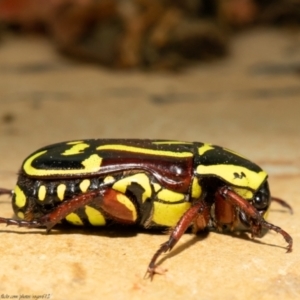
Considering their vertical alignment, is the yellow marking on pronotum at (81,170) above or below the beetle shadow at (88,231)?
above

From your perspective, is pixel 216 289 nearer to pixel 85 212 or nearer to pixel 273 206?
pixel 85 212

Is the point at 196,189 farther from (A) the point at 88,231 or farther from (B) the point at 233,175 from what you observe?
(A) the point at 88,231

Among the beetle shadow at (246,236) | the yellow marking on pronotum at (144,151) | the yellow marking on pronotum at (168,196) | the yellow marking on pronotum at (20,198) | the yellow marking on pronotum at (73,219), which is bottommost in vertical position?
the beetle shadow at (246,236)

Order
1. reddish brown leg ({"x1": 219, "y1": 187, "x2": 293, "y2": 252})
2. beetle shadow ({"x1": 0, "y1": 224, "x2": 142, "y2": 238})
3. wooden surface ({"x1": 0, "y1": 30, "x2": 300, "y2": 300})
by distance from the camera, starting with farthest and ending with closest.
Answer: beetle shadow ({"x1": 0, "y1": 224, "x2": 142, "y2": 238}) → reddish brown leg ({"x1": 219, "y1": 187, "x2": 293, "y2": 252}) → wooden surface ({"x1": 0, "y1": 30, "x2": 300, "y2": 300})

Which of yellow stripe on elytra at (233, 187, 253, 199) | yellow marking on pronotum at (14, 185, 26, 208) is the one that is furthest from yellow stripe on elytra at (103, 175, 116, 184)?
yellow stripe on elytra at (233, 187, 253, 199)

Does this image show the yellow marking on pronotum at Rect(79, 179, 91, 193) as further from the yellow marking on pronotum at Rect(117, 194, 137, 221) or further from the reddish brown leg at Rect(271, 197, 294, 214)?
the reddish brown leg at Rect(271, 197, 294, 214)

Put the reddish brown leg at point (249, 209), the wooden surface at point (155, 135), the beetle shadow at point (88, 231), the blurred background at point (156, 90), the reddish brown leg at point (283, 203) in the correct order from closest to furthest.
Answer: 1. the wooden surface at point (155, 135)
2. the blurred background at point (156, 90)
3. the reddish brown leg at point (249, 209)
4. the beetle shadow at point (88, 231)
5. the reddish brown leg at point (283, 203)

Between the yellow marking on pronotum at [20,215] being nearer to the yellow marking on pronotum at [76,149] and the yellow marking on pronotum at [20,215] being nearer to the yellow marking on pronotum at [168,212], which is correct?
the yellow marking on pronotum at [76,149]

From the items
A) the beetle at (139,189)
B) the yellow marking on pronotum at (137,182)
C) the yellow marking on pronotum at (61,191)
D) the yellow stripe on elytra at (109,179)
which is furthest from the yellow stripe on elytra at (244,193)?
the yellow marking on pronotum at (61,191)
